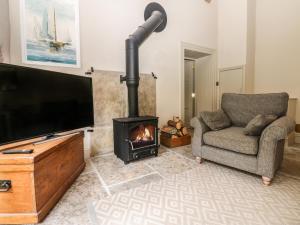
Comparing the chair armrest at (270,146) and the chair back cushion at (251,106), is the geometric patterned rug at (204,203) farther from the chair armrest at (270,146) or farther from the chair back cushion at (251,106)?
the chair back cushion at (251,106)

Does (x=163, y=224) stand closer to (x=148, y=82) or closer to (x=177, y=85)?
(x=148, y=82)

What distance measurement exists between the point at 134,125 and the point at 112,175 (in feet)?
2.38

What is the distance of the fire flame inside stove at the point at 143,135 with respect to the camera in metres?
2.51

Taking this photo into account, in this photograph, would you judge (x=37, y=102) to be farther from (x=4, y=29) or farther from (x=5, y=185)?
(x=4, y=29)

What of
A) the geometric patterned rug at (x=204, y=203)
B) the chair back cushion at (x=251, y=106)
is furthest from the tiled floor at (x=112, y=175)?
the chair back cushion at (x=251, y=106)

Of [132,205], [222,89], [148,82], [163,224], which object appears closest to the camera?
[163,224]

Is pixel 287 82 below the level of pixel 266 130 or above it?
above

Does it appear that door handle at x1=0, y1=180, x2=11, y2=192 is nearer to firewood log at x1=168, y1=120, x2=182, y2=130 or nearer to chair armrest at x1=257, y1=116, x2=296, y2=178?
chair armrest at x1=257, y1=116, x2=296, y2=178

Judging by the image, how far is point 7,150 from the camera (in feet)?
4.40

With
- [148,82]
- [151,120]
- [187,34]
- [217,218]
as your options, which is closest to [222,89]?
[187,34]

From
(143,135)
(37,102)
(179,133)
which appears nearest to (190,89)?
(179,133)

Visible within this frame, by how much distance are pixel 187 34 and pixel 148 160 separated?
9.40ft

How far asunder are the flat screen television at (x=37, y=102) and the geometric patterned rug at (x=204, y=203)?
907 millimetres

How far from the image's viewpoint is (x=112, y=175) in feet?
6.84
